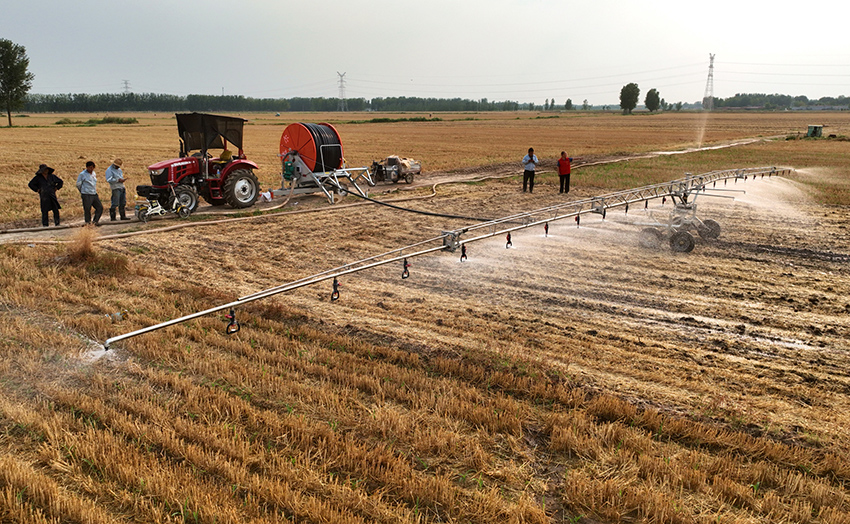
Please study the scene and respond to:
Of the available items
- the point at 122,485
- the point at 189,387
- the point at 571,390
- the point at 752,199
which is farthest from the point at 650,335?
the point at 752,199

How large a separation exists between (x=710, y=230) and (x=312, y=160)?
11.6 meters

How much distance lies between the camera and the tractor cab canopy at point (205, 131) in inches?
575

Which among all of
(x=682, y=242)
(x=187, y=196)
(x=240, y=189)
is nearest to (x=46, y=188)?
(x=187, y=196)

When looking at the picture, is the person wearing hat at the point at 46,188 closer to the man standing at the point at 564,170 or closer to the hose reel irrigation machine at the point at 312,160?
the hose reel irrigation machine at the point at 312,160

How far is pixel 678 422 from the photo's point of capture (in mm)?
5121

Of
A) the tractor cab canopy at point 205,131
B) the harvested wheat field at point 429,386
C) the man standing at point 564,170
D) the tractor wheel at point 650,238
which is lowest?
the harvested wheat field at point 429,386

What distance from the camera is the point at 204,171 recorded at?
602 inches

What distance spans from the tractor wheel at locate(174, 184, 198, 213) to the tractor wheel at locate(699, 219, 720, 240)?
498 inches

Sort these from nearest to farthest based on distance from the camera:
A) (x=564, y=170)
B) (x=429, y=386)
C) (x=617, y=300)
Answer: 1. (x=429, y=386)
2. (x=617, y=300)
3. (x=564, y=170)

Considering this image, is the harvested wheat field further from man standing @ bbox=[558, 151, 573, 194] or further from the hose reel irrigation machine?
man standing @ bbox=[558, 151, 573, 194]

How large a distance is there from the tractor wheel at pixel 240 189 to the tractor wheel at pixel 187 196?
1023mm

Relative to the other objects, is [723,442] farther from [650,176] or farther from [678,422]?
[650,176]

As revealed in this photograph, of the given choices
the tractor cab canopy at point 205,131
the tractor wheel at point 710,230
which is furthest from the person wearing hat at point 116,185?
the tractor wheel at point 710,230

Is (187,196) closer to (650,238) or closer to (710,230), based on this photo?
(650,238)
